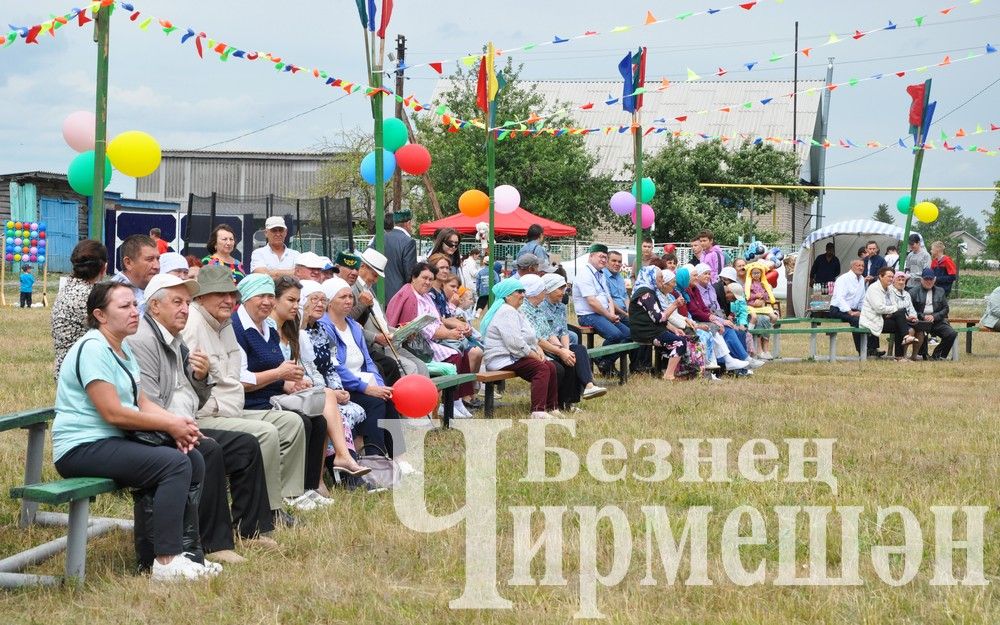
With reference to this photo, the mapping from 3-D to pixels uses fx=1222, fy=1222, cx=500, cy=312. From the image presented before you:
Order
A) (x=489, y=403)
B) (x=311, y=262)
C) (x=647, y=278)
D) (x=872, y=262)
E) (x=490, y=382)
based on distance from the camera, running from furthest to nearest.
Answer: (x=872, y=262) → (x=647, y=278) → (x=489, y=403) → (x=490, y=382) → (x=311, y=262)

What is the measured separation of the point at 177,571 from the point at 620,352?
804cm

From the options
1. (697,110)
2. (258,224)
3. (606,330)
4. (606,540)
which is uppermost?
(697,110)

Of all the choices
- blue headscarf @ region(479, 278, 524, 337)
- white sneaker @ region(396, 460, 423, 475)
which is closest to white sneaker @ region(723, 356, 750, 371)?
blue headscarf @ region(479, 278, 524, 337)

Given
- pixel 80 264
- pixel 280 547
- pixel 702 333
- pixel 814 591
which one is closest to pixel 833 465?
pixel 814 591

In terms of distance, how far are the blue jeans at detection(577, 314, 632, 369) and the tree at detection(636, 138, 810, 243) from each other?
22552 mm

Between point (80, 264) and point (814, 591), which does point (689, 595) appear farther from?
point (80, 264)

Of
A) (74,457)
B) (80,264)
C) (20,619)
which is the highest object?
(80,264)

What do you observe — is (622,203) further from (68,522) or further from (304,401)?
(68,522)

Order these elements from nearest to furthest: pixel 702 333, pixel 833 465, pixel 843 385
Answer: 1. pixel 833 465
2. pixel 843 385
3. pixel 702 333

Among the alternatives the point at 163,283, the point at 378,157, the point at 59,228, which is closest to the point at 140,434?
the point at 163,283

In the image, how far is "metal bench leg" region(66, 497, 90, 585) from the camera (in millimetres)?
4969

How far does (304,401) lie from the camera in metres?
6.61

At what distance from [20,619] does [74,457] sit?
0.71 meters

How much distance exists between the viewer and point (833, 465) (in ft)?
25.4
